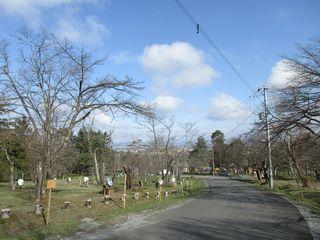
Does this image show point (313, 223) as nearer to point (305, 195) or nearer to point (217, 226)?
point (217, 226)

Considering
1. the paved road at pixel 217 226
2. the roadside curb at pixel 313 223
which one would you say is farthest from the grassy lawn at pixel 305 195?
the paved road at pixel 217 226

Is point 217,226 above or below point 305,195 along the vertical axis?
below

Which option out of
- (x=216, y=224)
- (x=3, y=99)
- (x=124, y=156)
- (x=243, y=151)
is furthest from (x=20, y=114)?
(x=243, y=151)

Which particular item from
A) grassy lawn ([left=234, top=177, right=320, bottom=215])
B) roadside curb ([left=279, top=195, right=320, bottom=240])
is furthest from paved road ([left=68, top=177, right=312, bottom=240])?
grassy lawn ([left=234, top=177, right=320, bottom=215])

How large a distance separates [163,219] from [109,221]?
2194 mm

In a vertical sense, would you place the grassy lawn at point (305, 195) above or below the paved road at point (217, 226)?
above

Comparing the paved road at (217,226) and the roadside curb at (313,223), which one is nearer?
the paved road at (217,226)

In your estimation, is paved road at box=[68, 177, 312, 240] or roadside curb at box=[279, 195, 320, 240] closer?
paved road at box=[68, 177, 312, 240]

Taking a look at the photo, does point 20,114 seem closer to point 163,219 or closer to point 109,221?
point 109,221

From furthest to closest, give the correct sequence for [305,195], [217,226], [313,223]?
[305,195]
[313,223]
[217,226]

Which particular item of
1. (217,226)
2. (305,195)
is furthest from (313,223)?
(305,195)

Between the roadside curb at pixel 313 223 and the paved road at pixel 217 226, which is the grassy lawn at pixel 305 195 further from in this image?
the paved road at pixel 217 226

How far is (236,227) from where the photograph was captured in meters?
13.6

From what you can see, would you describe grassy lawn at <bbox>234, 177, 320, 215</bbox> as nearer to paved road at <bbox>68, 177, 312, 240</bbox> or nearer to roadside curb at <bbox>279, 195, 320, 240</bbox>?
roadside curb at <bbox>279, 195, 320, 240</bbox>
